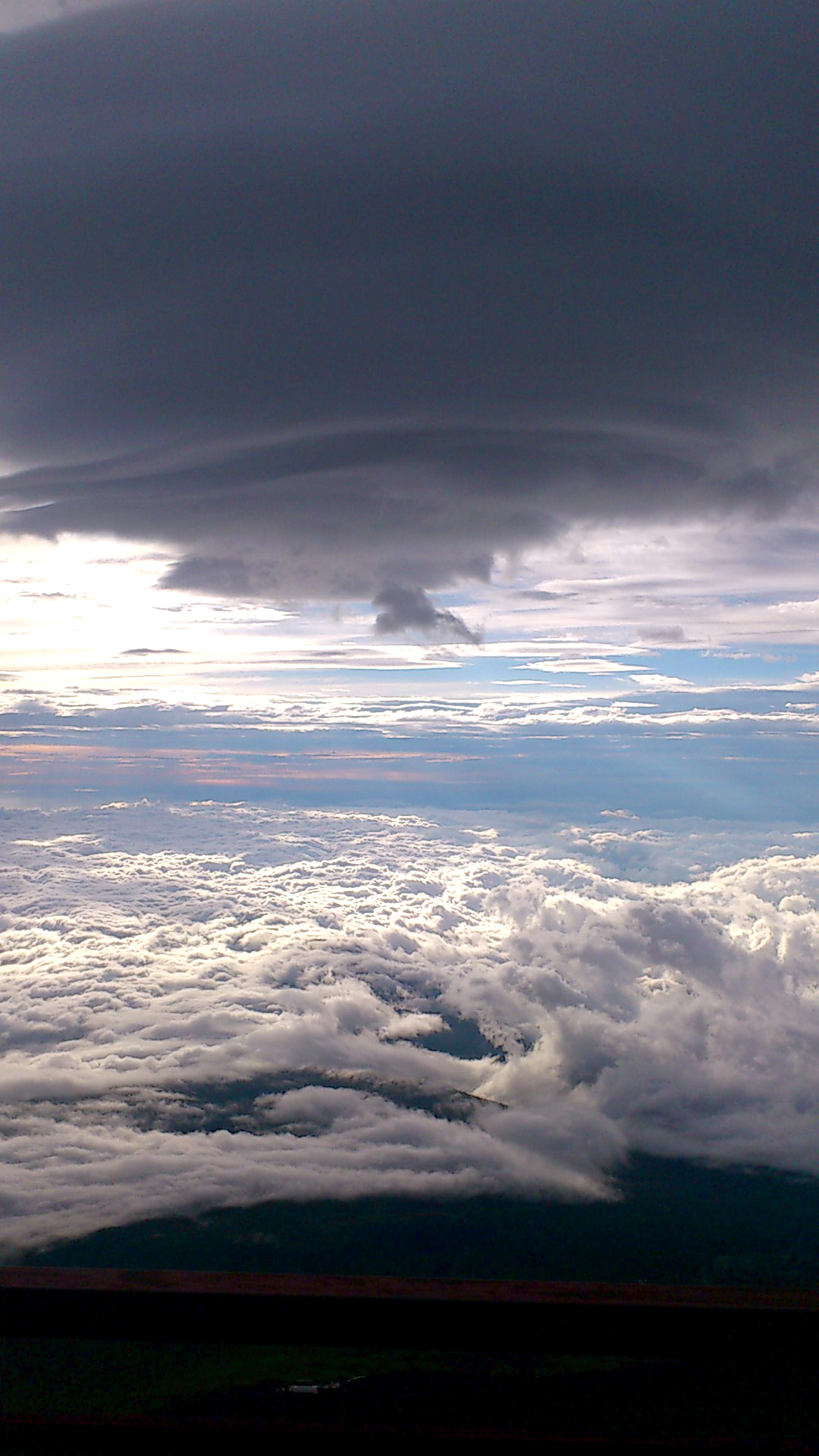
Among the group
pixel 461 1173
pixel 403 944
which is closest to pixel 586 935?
pixel 403 944

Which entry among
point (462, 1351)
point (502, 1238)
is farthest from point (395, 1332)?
point (502, 1238)

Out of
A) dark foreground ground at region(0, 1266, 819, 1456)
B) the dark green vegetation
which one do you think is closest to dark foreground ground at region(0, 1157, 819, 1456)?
dark foreground ground at region(0, 1266, 819, 1456)

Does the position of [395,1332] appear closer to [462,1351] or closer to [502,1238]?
[462,1351]

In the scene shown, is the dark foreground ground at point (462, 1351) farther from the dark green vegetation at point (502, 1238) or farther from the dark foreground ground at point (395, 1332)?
the dark green vegetation at point (502, 1238)

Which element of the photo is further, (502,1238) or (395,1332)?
(502,1238)

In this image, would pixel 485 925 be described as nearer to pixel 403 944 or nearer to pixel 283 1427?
pixel 403 944

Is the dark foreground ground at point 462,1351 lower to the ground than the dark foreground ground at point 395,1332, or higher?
lower

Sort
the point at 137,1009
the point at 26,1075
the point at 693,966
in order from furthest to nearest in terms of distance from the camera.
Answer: the point at 693,966
the point at 137,1009
the point at 26,1075

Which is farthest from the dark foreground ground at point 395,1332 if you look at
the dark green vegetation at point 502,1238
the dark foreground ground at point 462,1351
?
the dark green vegetation at point 502,1238

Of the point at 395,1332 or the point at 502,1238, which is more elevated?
the point at 395,1332
